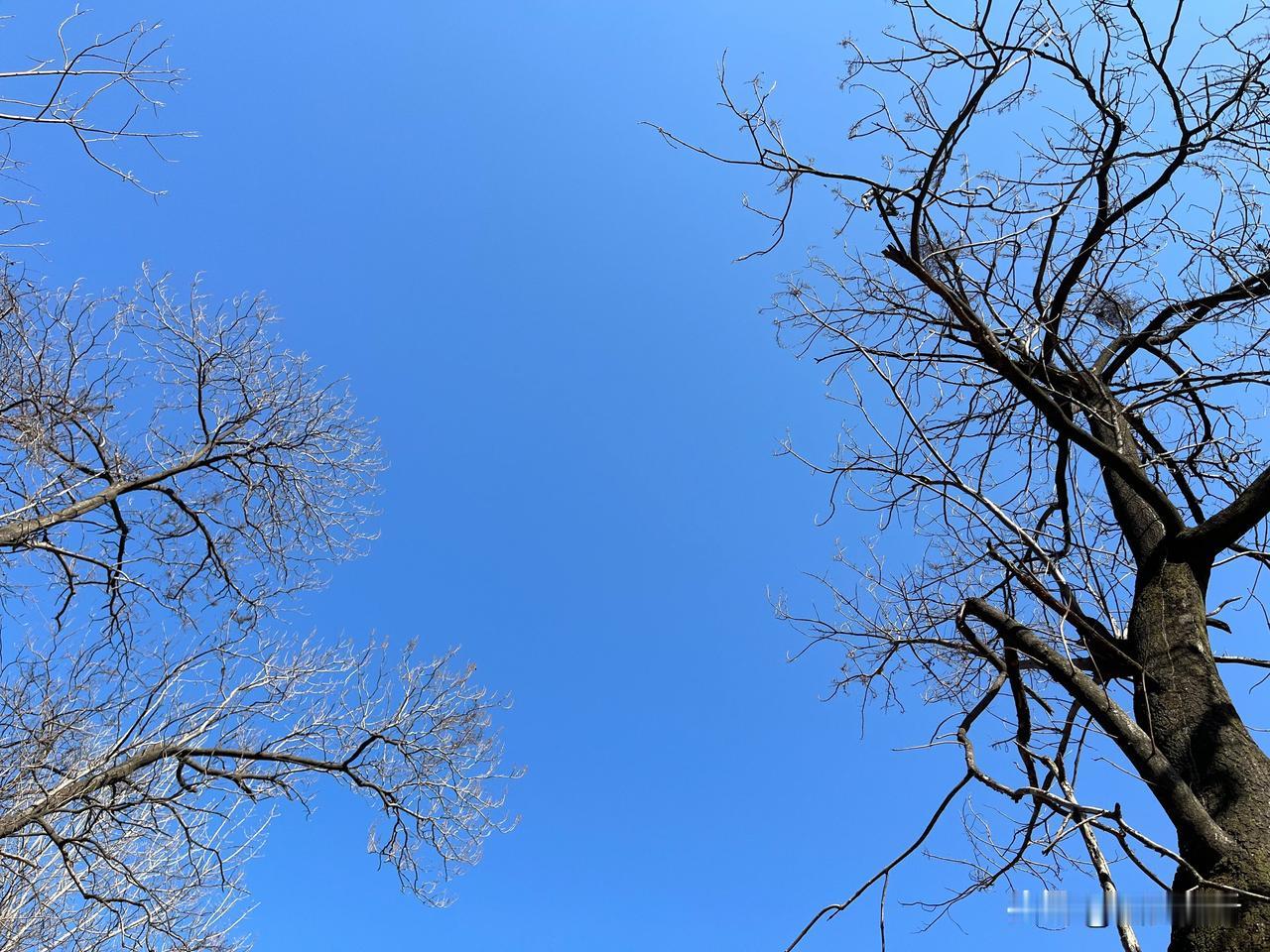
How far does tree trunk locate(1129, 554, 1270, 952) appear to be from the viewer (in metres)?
1.92

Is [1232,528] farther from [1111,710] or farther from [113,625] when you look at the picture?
[113,625]

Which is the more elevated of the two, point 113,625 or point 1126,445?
point 113,625

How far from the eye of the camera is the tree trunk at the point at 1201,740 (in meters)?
1.92

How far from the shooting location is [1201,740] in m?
2.30

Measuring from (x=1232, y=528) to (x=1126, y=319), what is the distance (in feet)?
5.59

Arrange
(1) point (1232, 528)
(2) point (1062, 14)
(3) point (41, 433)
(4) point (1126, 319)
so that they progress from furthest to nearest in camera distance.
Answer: (3) point (41, 433)
(4) point (1126, 319)
(2) point (1062, 14)
(1) point (1232, 528)

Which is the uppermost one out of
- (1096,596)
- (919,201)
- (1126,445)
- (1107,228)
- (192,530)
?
(192,530)

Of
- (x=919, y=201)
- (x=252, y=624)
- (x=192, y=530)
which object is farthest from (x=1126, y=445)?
(x=192, y=530)

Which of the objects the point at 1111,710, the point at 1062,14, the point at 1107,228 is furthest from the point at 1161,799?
the point at 1062,14

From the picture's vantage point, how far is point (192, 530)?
734cm

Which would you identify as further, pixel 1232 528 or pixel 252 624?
pixel 252 624

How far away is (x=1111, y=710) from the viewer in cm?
234

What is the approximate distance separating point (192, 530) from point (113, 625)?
40.1 inches

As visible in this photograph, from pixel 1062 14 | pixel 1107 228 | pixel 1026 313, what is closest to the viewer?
pixel 1026 313
